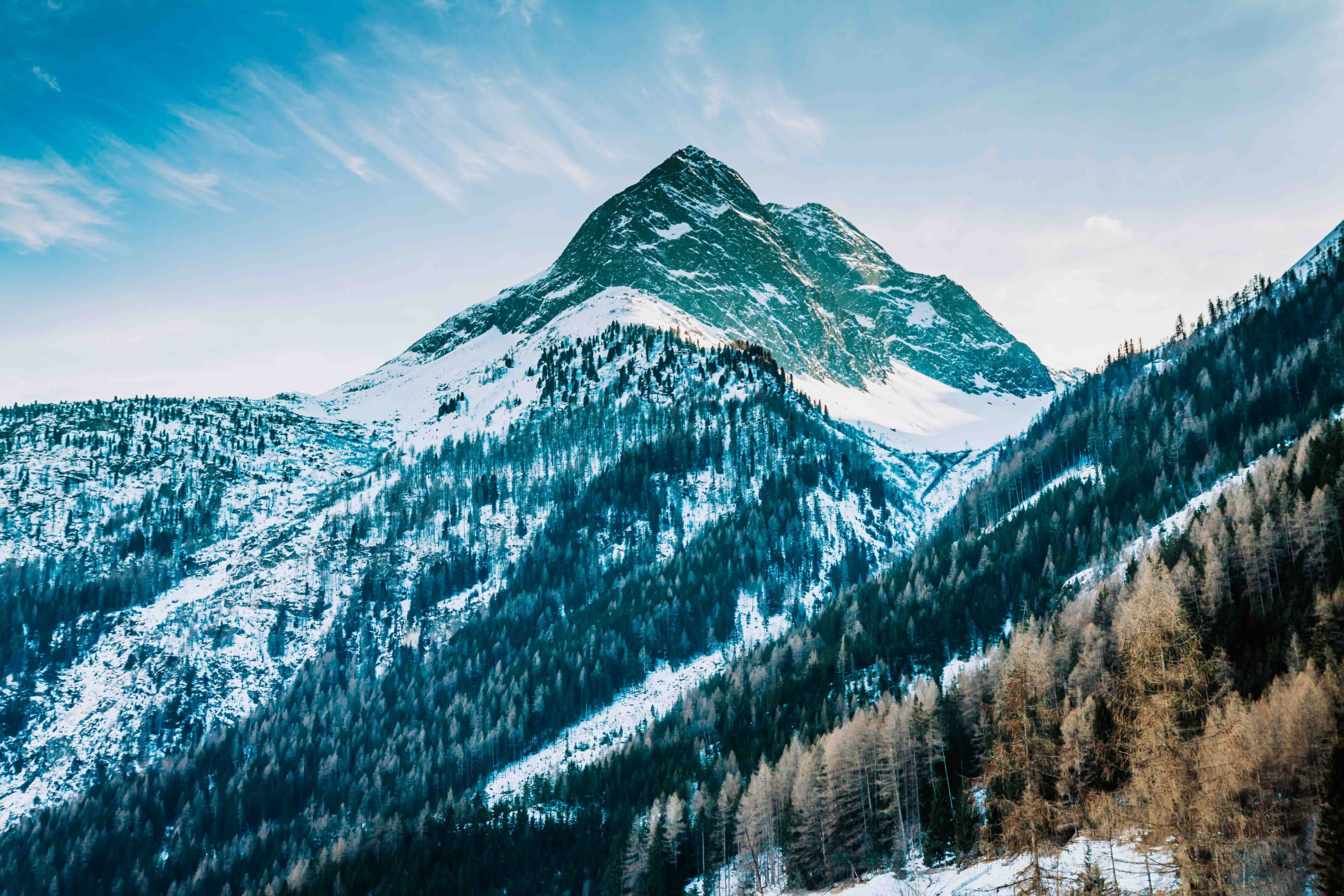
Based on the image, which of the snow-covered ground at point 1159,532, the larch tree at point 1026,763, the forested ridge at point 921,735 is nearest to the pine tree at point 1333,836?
the forested ridge at point 921,735

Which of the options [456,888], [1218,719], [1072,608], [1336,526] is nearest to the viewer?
[1218,719]

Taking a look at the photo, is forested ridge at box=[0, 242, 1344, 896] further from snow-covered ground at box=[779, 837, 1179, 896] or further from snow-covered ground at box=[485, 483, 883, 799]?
snow-covered ground at box=[485, 483, 883, 799]

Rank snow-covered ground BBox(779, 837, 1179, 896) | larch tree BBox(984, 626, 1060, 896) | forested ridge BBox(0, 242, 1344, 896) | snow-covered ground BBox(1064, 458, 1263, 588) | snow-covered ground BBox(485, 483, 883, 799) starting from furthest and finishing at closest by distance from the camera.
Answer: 1. snow-covered ground BBox(485, 483, 883, 799)
2. snow-covered ground BBox(1064, 458, 1263, 588)
3. forested ridge BBox(0, 242, 1344, 896)
4. larch tree BBox(984, 626, 1060, 896)
5. snow-covered ground BBox(779, 837, 1179, 896)

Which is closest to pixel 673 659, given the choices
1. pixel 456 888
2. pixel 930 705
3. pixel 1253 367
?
pixel 456 888

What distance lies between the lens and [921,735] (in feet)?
318

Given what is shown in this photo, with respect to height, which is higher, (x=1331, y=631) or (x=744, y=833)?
(x=1331, y=631)

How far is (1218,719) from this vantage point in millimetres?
58312

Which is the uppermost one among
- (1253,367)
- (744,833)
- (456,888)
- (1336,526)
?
(1253,367)

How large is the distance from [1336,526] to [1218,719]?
154ft

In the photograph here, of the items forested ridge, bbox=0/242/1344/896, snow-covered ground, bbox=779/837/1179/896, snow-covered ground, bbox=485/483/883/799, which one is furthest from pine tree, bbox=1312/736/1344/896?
snow-covered ground, bbox=485/483/883/799

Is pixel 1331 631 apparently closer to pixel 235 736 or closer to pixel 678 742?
pixel 678 742

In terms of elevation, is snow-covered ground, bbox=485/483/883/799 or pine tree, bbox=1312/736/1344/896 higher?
pine tree, bbox=1312/736/1344/896

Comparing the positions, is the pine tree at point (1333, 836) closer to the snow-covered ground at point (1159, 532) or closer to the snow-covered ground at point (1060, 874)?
the snow-covered ground at point (1060, 874)

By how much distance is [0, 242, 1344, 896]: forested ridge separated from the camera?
59.3 metres
